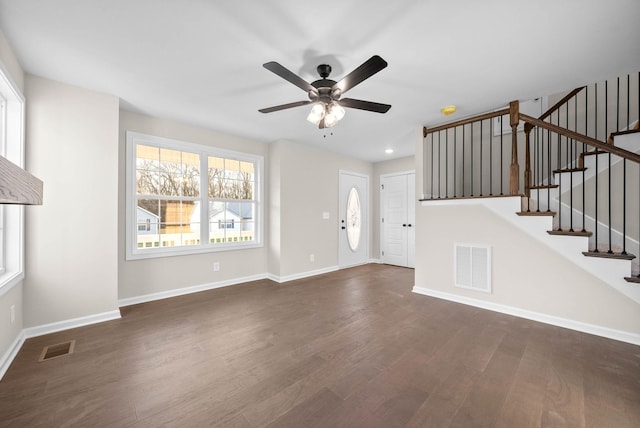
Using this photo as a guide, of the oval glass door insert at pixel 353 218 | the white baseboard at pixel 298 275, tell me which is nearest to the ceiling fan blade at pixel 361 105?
the white baseboard at pixel 298 275

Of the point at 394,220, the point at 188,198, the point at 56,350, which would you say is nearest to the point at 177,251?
the point at 188,198

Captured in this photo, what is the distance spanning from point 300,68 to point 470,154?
135 inches

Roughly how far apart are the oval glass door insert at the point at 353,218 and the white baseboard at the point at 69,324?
417 centimetres

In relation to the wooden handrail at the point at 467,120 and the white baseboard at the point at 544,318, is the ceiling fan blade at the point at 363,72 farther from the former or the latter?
the white baseboard at the point at 544,318

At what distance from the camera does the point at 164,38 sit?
2.10 meters

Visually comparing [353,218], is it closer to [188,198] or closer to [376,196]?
[376,196]

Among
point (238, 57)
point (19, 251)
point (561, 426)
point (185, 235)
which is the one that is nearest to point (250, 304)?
point (185, 235)

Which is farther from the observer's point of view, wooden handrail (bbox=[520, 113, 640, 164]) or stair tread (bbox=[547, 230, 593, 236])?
stair tread (bbox=[547, 230, 593, 236])

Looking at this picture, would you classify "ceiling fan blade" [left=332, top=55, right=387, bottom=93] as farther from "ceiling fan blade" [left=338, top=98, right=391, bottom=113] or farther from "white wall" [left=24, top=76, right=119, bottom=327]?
"white wall" [left=24, top=76, right=119, bottom=327]

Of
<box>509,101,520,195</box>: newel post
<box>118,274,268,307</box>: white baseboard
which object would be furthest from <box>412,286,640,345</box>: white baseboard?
<box>118,274,268,307</box>: white baseboard

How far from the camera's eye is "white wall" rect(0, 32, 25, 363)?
2105mm

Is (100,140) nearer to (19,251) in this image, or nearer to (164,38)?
(19,251)

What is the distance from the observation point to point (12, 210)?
8.07 ft

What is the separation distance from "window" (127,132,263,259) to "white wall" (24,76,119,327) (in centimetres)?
49
